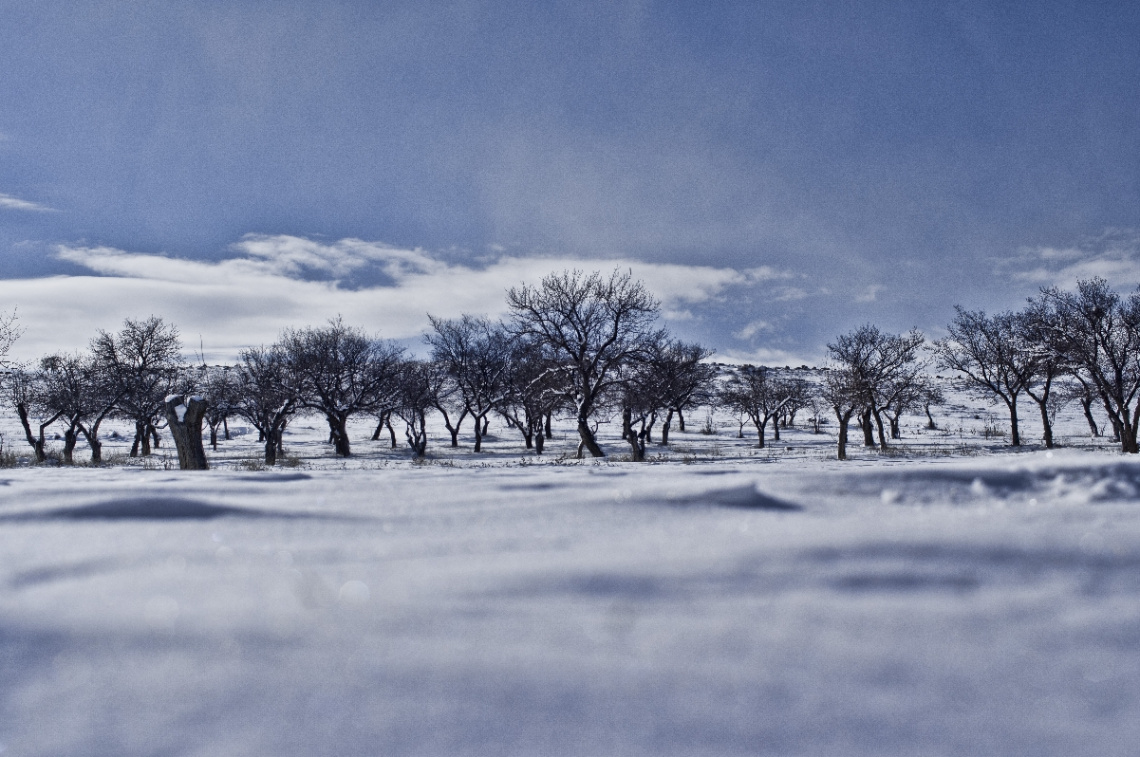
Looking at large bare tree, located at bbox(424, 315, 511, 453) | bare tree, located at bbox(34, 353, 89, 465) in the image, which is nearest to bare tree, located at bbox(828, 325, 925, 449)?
large bare tree, located at bbox(424, 315, 511, 453)

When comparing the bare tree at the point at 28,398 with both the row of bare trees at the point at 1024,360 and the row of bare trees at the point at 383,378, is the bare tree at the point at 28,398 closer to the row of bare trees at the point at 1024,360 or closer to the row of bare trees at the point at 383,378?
the row of bare trees at the point at 383,378

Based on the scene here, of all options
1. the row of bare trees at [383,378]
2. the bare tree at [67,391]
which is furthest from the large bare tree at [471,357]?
the bare tree at [67,391]

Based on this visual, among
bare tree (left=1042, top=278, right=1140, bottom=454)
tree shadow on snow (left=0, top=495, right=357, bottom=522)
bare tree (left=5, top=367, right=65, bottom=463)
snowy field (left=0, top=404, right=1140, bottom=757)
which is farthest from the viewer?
bare tree (left=5, top=367, right=65, bottom=463)

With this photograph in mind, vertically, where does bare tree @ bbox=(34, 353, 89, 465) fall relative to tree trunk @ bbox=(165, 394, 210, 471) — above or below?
above

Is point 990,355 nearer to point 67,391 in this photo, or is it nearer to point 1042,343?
point 1042,343

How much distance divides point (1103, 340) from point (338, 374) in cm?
3381

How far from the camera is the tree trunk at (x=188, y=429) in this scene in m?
9.22

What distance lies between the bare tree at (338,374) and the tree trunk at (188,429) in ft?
67.3

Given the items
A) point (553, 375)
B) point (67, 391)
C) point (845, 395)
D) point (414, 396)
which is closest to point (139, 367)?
point (67, 391)

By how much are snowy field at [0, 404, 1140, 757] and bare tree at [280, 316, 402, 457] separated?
97.2ft

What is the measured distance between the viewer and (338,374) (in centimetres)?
3170

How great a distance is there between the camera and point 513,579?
1535mm

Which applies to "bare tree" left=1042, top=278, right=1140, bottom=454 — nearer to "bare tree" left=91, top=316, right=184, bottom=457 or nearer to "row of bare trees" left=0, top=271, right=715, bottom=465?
"row of bare trees" left=0, top=271, right=715, bottom=465

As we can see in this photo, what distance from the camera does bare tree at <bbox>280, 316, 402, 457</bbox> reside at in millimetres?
30266
